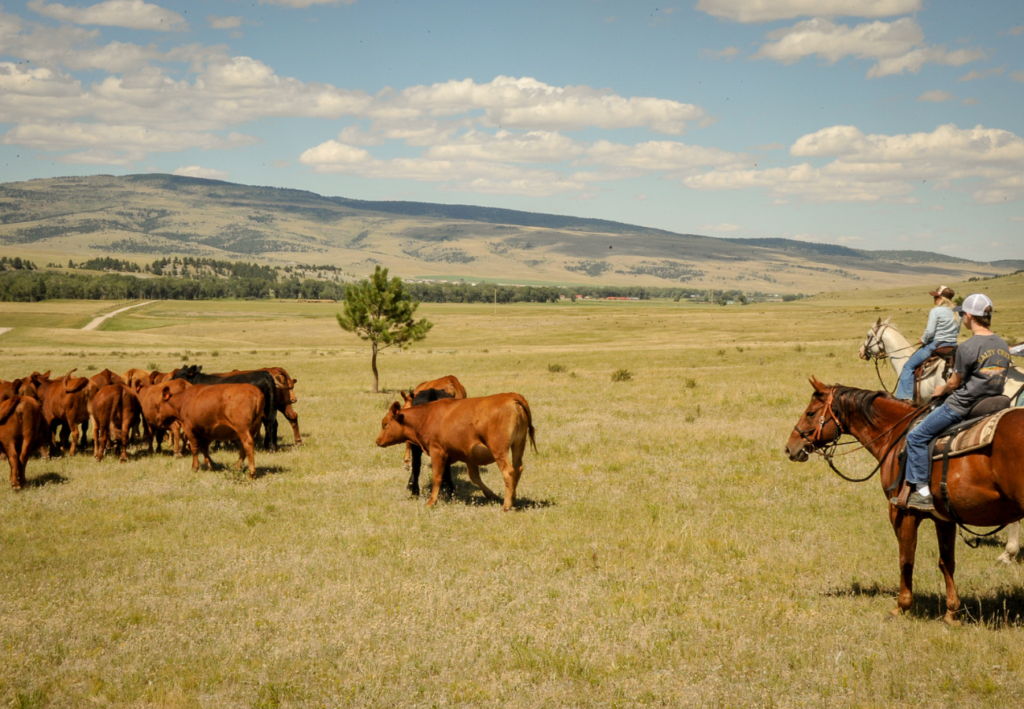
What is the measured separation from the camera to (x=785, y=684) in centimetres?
678

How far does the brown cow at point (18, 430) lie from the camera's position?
48.2 ft

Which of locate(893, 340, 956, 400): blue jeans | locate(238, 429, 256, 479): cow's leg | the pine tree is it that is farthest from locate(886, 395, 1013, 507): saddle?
the pine tree

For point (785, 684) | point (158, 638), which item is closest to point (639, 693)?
point (785, 684)

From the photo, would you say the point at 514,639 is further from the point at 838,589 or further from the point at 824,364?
the point at 824,364

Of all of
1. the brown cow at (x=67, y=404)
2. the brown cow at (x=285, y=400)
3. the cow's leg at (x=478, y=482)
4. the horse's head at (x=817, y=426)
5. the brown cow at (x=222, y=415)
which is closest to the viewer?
the horse's head at (x=817, y=426)

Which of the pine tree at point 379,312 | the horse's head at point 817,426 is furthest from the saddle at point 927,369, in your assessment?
the pine tree at point 379,312

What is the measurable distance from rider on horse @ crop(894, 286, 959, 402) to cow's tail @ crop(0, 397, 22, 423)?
54.5 ft

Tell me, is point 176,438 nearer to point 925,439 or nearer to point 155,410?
point 155,410

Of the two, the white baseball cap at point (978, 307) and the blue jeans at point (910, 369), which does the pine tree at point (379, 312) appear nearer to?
the blue jeans at point (910, 369)

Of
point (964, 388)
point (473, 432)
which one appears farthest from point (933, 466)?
point (473, 432)

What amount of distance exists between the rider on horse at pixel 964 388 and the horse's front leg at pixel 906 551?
0.26m

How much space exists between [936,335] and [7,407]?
17.4 metres

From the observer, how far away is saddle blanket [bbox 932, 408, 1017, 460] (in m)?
7.52

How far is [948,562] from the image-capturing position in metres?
8.01
